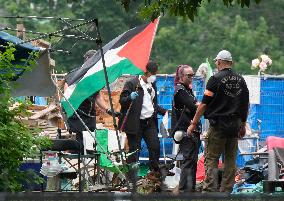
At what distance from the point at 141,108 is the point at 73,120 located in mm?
1076

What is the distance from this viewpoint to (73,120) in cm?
1944

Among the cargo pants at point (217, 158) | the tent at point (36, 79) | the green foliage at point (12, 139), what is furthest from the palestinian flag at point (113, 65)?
the green foliage at point (12, 139)

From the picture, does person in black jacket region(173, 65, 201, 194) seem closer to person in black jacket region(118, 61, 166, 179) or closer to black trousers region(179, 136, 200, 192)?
black trousers region(179, 136, 200, 192)

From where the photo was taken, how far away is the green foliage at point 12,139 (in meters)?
13.6

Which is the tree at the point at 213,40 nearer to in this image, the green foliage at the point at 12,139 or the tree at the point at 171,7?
the green foliage at the point at 12,139

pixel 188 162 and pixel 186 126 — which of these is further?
pixel 186 126

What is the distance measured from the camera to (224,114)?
53.0 ft

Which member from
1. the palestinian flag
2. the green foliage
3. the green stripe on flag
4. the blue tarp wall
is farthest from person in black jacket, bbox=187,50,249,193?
the blue tarp wall

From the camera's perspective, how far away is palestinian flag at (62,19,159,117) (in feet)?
58.5

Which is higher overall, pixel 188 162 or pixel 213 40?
pixel 213 40

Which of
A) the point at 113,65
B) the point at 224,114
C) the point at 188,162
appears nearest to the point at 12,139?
the point at 224,114

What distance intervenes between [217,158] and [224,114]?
56cm

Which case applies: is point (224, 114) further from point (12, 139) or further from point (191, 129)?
point (12, 139)

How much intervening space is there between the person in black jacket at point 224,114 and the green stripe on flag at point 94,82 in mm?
1900
